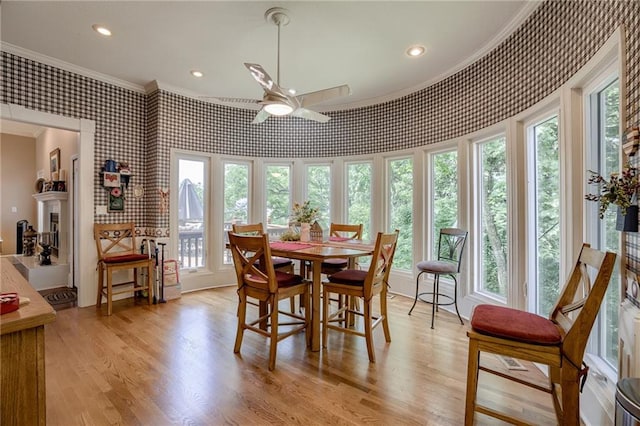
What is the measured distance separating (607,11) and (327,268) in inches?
106

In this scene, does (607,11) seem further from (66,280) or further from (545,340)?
(66,280)

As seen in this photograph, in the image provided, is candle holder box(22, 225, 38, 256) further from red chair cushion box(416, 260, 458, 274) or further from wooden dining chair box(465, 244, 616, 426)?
wooden dining chair box(465, 244, 616, 426)

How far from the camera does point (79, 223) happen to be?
3.57m

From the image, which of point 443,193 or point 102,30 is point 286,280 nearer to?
point 443,193

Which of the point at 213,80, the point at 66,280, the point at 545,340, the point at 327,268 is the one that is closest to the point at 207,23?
the point at 213,80

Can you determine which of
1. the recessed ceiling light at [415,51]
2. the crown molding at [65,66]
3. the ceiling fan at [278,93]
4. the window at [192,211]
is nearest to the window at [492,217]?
the recessed ceiling light at [415,51]

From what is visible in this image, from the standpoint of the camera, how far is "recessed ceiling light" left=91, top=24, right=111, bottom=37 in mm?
2703

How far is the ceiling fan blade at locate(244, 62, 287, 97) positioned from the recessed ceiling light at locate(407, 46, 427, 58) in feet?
4.90

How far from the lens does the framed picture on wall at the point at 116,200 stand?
380 centimetres

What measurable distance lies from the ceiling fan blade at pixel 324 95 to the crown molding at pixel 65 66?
263 cm

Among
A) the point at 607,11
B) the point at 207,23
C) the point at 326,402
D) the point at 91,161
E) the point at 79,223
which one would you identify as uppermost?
the point at 207,23

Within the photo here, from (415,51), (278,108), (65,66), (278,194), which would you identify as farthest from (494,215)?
(65,66)

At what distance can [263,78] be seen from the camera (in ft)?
7.71

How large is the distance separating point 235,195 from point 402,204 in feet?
8.38
